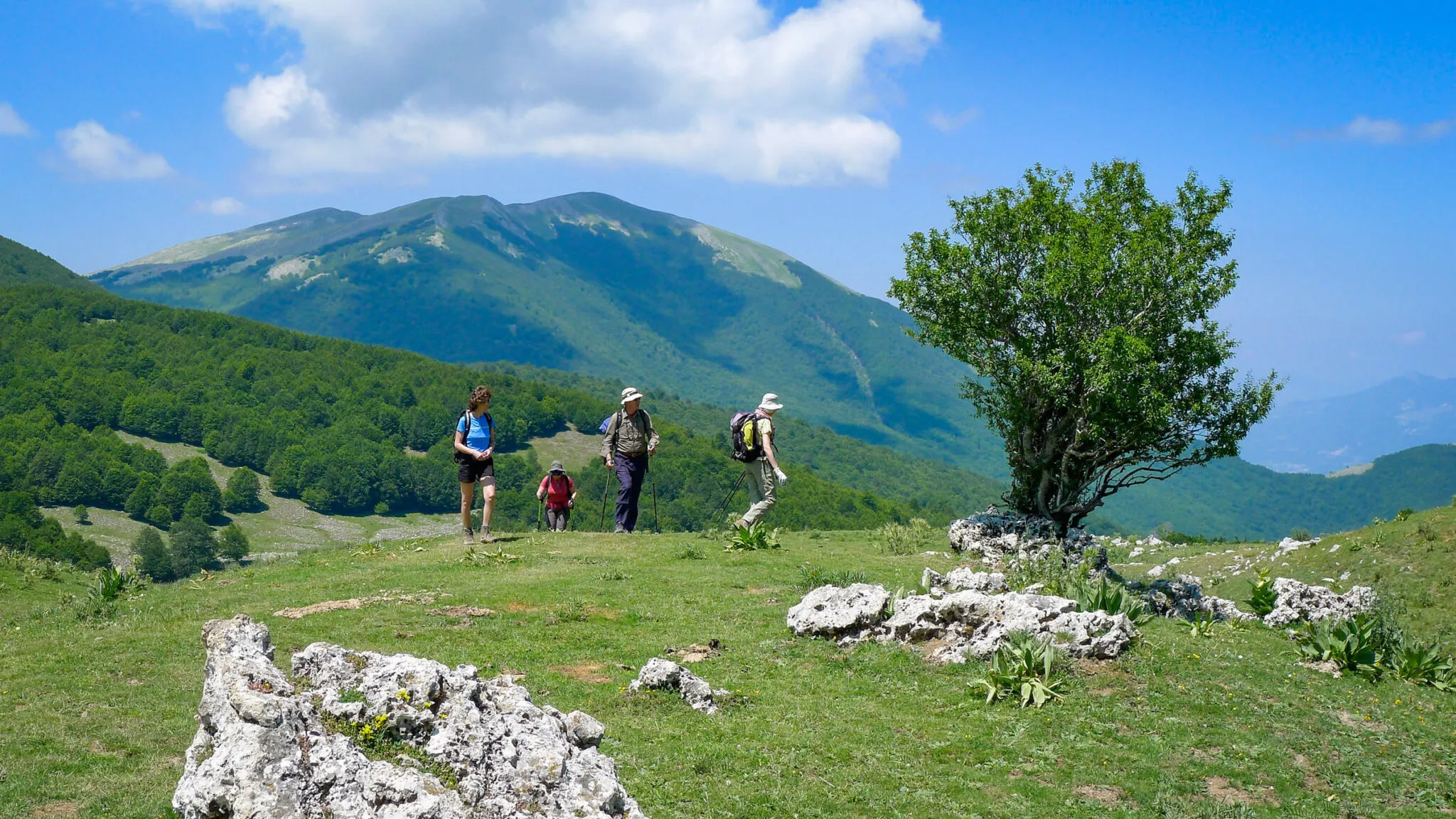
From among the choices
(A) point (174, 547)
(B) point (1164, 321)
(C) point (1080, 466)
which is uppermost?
(B) point (1164, 321)

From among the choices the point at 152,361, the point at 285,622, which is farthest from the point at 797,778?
the point at 152,361

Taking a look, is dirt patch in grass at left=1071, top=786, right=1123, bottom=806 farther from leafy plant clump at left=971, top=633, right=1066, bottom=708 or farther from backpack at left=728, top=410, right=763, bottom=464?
backpack at left=728, top=410, right=763, bottom=464

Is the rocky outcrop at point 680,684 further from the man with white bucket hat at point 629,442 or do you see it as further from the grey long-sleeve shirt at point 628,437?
the grey long-sleeve shirt at point 628,437

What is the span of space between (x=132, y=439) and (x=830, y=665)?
17710 cm

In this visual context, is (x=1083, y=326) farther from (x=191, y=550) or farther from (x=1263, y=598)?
(x=191, y=550)

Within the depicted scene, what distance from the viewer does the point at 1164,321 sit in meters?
21.3

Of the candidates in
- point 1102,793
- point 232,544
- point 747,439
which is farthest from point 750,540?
point 232,544

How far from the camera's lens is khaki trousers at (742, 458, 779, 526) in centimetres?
2159

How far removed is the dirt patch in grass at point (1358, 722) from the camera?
11.0 meters

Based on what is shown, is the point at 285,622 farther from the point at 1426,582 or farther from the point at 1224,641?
the point at 1426,582

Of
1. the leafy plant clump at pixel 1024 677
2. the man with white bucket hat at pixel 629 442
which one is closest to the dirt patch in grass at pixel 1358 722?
the leafy plant clump at pixel 1024 677

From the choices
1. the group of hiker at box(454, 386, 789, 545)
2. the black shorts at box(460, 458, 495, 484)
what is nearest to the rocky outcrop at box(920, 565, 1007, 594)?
the group of hiker at box(454, 386, 789, 545)

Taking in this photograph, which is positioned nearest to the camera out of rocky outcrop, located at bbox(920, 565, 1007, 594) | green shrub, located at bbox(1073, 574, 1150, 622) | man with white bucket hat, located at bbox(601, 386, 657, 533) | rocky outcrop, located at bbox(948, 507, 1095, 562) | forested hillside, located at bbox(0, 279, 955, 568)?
green shrub, located at bbox(1073, 574, 1150, 622)

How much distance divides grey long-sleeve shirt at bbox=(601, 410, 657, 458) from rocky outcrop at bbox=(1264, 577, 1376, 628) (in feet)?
42.6
